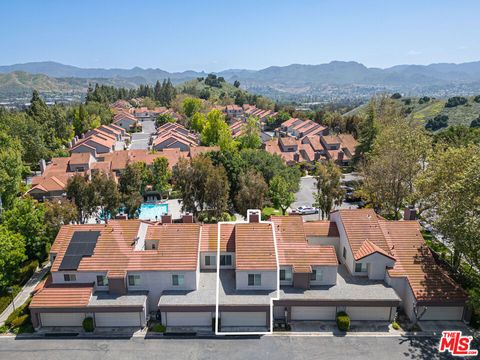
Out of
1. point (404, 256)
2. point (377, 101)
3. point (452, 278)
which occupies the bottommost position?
point (452, 278)

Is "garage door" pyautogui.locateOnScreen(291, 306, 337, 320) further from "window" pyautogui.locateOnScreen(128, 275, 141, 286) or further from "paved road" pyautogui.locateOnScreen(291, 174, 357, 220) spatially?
"paved road" pyautogui.locateOnScreen(291, 174, 357, 220)

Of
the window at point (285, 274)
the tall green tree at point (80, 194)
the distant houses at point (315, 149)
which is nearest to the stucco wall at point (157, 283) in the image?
the window at point (285, 274)

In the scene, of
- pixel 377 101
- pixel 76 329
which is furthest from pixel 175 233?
pixel 377 101

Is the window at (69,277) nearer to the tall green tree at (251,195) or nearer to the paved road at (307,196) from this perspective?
the tall green tree at (251,195)

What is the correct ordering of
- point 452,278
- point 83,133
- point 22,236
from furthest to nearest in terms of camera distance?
point 83,133 → point 22,236 → point 452,278

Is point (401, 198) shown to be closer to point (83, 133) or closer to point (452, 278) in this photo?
point (452, 278)

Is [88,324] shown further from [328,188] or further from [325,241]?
[328,188]
